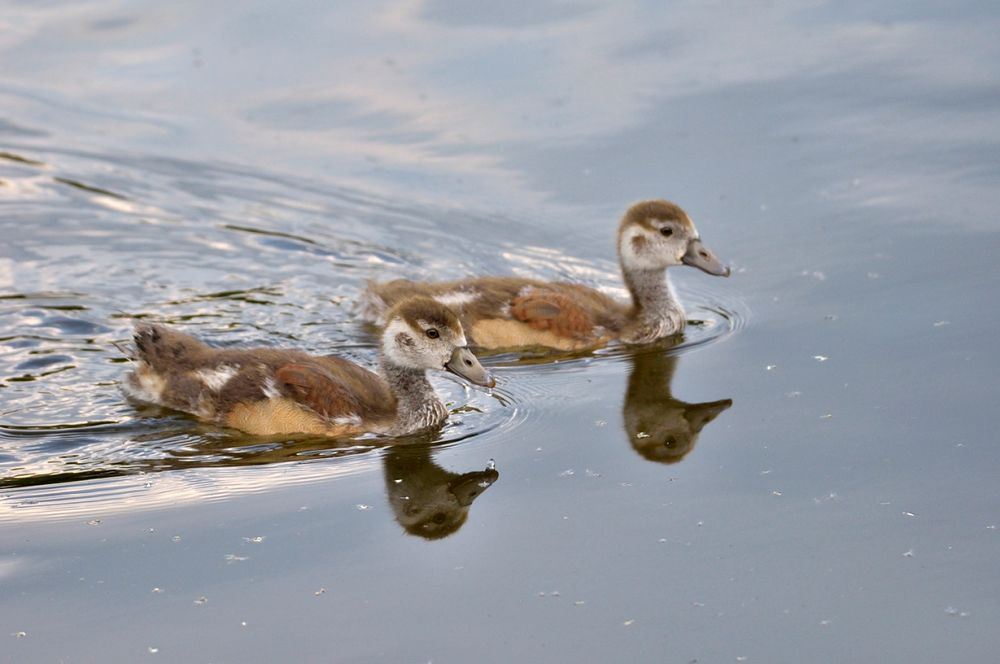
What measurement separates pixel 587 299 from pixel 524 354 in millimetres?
715

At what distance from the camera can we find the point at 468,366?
9.00 meters

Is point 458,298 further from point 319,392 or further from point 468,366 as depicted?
point 319,392

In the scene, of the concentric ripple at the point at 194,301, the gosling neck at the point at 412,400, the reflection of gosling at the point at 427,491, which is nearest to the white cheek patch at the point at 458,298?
the concentric ripple at the point at 194,301

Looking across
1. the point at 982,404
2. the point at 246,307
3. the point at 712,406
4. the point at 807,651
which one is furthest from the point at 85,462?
the point at 982,404

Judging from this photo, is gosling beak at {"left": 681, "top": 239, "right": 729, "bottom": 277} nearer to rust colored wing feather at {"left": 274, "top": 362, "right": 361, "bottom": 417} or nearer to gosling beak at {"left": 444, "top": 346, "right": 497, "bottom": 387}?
gosling beak at {"left": 444, "top": 346, "right": 497, "bottom": 387}

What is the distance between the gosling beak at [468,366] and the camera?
8.97 meters

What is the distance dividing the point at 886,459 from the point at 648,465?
1236 mm

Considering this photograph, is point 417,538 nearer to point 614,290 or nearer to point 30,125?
point 614,290

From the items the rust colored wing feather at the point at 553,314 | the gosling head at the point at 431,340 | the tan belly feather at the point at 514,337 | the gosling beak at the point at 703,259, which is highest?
the gosling beak at the point at 703,259

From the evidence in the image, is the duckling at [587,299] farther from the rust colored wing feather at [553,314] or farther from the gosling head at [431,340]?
the gosling head at [431,340]

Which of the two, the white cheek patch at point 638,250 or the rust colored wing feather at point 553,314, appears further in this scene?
the white cheek patch at point 638,250

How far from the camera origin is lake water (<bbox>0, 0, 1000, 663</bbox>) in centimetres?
648

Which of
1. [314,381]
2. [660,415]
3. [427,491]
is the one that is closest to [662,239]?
[660,415]

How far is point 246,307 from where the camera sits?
1087cm
